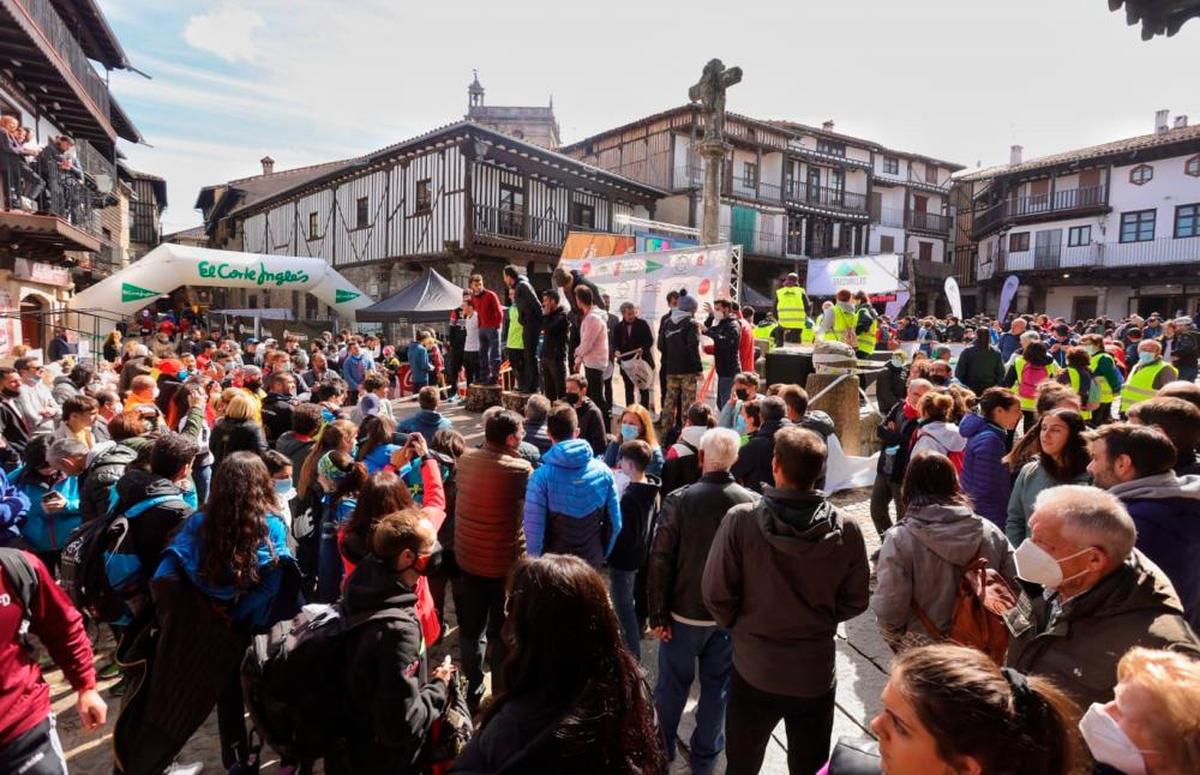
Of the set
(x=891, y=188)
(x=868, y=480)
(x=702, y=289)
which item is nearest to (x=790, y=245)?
(x=891, y=188)

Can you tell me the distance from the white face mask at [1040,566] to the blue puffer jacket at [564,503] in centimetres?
209

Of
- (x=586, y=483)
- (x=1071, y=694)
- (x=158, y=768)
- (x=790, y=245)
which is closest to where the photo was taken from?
(x=1071, y=694)

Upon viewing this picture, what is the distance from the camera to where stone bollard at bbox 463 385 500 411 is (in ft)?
33.7

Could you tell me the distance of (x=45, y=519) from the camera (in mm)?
4051

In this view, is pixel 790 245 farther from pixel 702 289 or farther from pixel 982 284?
pixel 702 289

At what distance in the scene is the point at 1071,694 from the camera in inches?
80.2

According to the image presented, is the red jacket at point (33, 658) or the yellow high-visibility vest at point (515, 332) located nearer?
the red jacket at point (33, 658)

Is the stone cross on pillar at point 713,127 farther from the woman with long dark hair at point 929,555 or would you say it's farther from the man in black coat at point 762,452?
the woman with long dark hair at point 929,555

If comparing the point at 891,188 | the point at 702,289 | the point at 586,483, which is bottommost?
the point at 586,483

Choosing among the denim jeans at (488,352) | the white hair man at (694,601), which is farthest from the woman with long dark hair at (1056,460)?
the denim jeans at (488,352)

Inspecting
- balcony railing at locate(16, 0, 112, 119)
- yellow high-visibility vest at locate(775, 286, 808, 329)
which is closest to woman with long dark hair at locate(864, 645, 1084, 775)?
yellow high-visibility vest at locate(775, 286, 808, 329)

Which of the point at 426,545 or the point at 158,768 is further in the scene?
the point at 158,768

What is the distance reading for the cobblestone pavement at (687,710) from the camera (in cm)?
333

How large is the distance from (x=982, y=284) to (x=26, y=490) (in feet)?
137
